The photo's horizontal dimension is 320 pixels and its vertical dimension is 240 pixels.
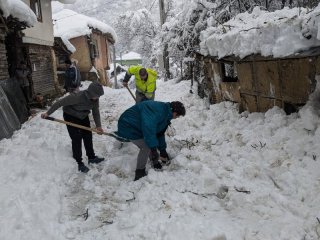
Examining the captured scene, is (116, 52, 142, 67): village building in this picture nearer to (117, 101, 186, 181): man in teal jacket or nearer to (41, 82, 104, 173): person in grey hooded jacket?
(41, 82, 104, 173): person in grey hooded jacket

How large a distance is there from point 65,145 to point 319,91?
449 centimetres

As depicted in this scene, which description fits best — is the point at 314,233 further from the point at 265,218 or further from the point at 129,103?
the point at 129,103

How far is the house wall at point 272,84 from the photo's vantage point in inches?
202

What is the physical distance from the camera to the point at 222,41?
7359 millimetres

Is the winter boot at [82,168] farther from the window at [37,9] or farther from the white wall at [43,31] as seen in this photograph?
the window at [37,9]

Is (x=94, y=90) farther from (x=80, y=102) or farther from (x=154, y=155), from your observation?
(x=154, y=155)

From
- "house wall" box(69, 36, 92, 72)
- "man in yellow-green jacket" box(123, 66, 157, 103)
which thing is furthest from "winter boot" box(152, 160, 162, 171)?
"house wall" box(69, 36, 92, 72)

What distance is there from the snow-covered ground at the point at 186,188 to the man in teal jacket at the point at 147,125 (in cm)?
24

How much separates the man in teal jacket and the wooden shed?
5.98 ft

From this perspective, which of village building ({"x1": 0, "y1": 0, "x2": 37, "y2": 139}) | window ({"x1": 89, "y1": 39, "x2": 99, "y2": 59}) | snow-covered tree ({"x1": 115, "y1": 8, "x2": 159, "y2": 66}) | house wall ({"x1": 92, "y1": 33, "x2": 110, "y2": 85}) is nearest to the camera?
village building ({"x1": 0, "y1": 0, "x2": 37, "y2": 139})

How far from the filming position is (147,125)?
479 centimetres

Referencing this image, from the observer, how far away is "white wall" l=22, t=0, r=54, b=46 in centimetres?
1277

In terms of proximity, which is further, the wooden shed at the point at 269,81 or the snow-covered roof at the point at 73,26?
the snow-covered roof at the point at 73,26

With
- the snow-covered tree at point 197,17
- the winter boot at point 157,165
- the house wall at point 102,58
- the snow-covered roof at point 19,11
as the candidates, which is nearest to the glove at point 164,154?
the winter boot at point 157,165
